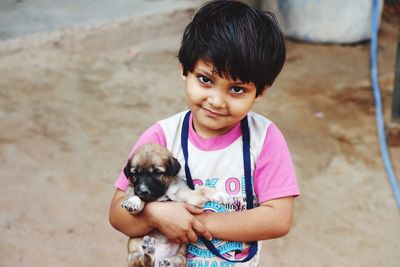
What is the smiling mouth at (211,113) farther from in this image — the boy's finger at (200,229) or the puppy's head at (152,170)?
the boy's finger at (200,229)

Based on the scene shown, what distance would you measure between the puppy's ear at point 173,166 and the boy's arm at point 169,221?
0.09 metres

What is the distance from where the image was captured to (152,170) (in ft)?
5.48

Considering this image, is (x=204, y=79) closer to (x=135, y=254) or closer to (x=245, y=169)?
(x=245, y=169)

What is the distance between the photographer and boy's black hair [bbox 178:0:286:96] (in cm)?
158

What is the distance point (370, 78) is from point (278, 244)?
9.20ft

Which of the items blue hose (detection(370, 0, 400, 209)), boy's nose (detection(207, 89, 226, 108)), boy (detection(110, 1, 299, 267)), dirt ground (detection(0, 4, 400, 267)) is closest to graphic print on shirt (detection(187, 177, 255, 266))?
boy (detection(110, 1, 299, 267))

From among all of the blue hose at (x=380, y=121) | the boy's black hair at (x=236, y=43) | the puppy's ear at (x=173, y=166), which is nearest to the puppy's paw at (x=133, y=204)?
the puppy's ear at (x=173, y=166)

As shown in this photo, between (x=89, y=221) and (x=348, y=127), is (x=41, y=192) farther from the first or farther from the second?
(x=348, y=127)

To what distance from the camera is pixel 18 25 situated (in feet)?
18.5

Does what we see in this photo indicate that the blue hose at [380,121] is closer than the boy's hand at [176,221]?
No

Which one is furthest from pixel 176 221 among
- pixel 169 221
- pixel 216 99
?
pixel 216 99

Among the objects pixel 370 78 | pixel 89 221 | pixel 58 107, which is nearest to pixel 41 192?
pixel 89 221

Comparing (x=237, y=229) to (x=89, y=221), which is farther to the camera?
(x=89, y=221)

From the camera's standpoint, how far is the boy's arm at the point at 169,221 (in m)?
1.63
